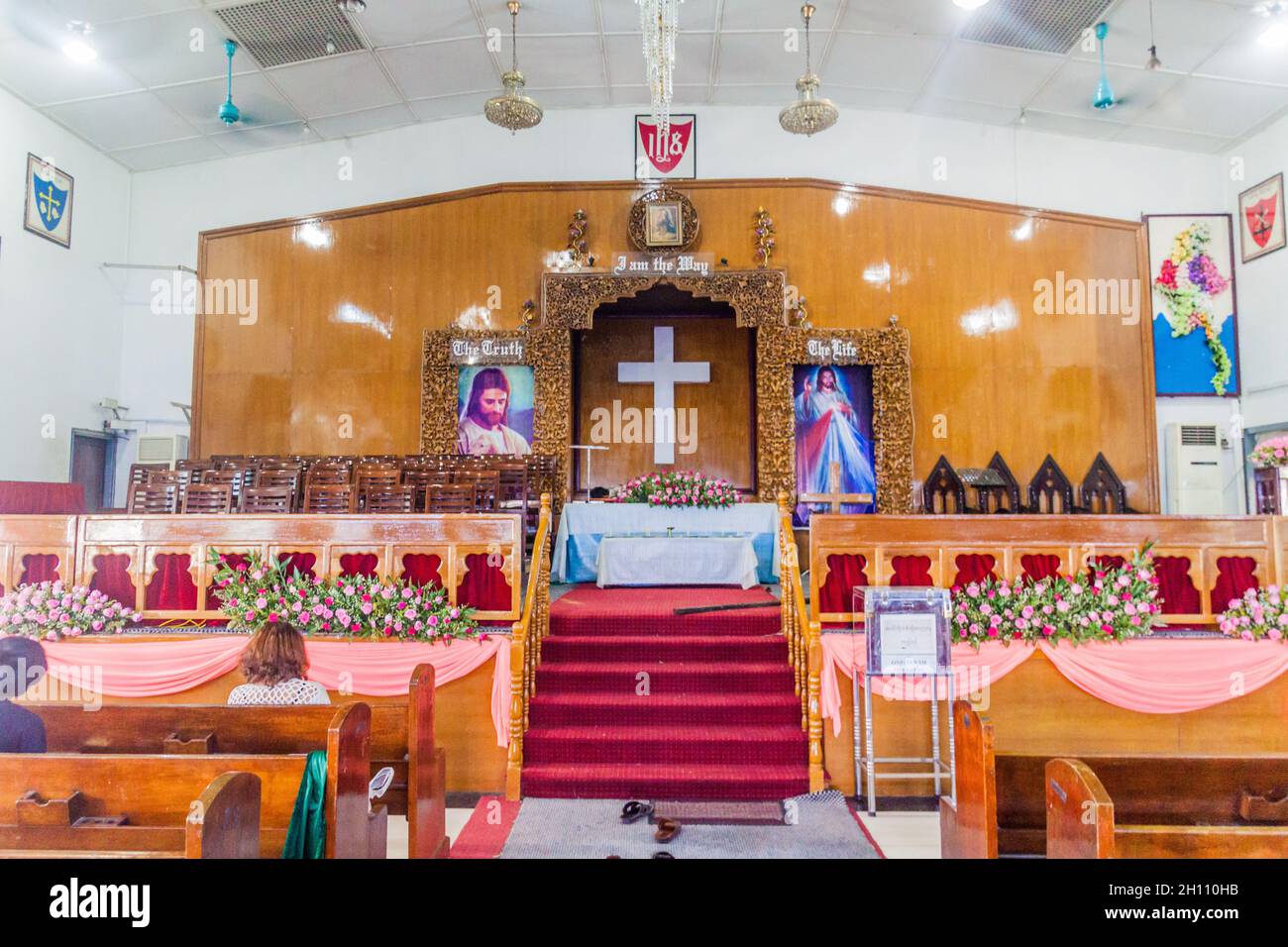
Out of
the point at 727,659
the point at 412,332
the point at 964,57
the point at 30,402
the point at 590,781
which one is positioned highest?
the point at 964,57

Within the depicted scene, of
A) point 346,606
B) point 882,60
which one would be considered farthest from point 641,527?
point 882,60

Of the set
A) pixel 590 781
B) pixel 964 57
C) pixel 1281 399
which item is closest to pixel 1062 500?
pixel 1281 399

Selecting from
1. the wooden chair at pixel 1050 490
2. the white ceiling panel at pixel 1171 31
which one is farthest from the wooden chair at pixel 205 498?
the white ceiling panel at pixel 1171 31

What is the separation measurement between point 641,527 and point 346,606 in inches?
104

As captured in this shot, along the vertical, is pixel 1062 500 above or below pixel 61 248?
below

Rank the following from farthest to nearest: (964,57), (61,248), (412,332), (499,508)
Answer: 1. (412,332)
2. (61,248)
3. (964,57)
4. (499,508)

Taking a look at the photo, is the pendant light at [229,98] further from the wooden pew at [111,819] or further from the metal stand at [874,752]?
the metal stand at [874,752]

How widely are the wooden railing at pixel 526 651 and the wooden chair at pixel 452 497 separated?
4.53 feet

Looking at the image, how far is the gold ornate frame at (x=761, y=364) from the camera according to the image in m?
8.10

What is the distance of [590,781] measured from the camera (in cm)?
380

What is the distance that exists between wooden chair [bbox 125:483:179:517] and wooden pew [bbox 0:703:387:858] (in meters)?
4.34
